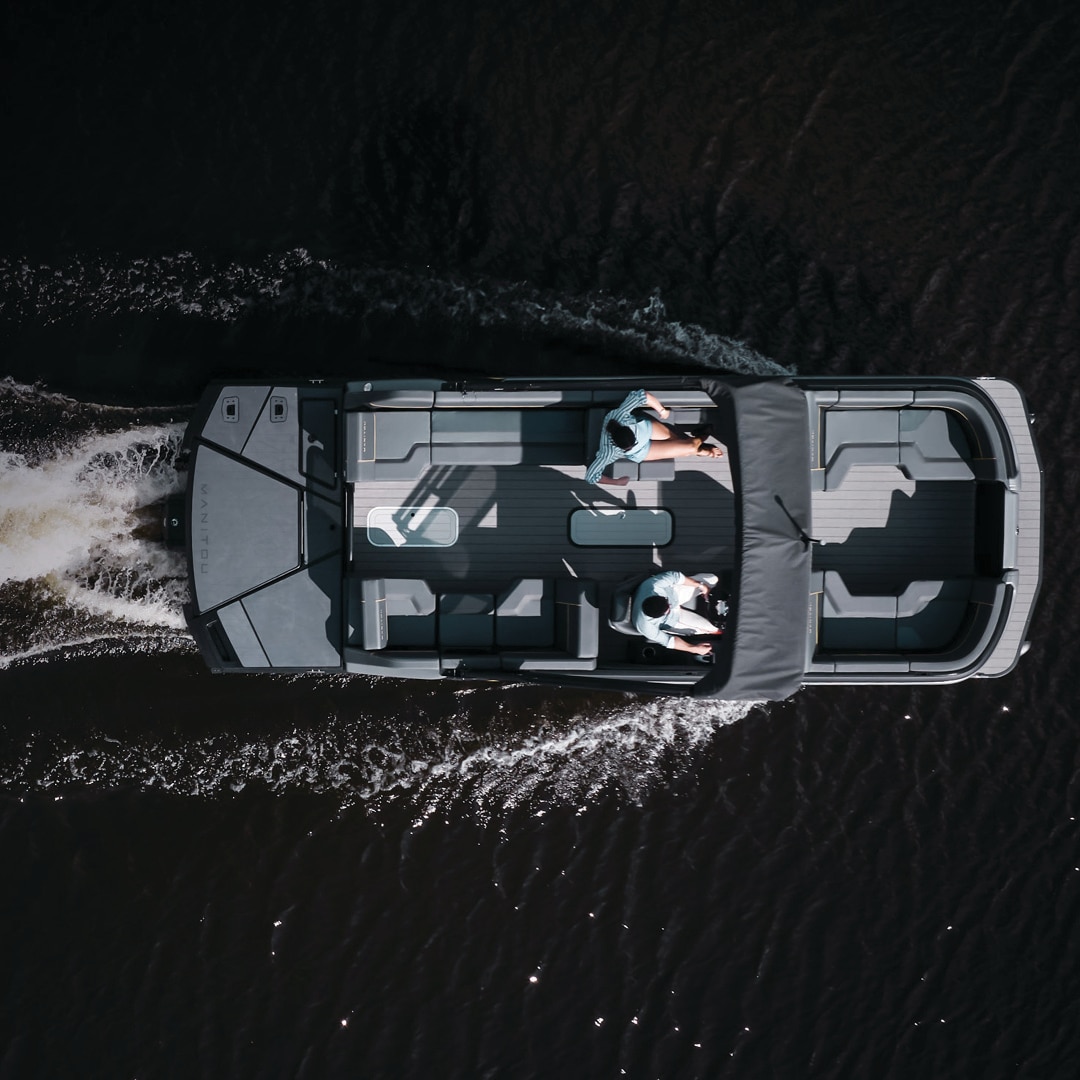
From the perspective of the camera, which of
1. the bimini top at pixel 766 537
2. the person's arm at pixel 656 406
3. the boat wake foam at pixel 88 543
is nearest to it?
the bimini top at pixel 766 537

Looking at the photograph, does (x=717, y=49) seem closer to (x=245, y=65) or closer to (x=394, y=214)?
(x=394, y=214)

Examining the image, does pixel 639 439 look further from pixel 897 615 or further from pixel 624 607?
pixel 897 615

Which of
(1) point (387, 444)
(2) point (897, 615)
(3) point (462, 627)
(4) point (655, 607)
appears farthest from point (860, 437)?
(1) point (387, 444)

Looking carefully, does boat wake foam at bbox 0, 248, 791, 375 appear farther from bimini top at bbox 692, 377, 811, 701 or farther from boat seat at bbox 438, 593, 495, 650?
boat seat at bbox 438, 593, 495, 650

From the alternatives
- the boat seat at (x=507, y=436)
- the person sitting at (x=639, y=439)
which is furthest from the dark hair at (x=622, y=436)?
the boat seat at (x=507, y=436)

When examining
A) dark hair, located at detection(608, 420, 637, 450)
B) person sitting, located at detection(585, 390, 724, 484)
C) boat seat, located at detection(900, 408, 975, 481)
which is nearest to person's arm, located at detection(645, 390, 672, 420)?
person sitting, located at detection(585, 390, 724, 484)

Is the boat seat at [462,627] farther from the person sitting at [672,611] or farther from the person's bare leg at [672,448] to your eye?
the person's bare leg at [672,448]
